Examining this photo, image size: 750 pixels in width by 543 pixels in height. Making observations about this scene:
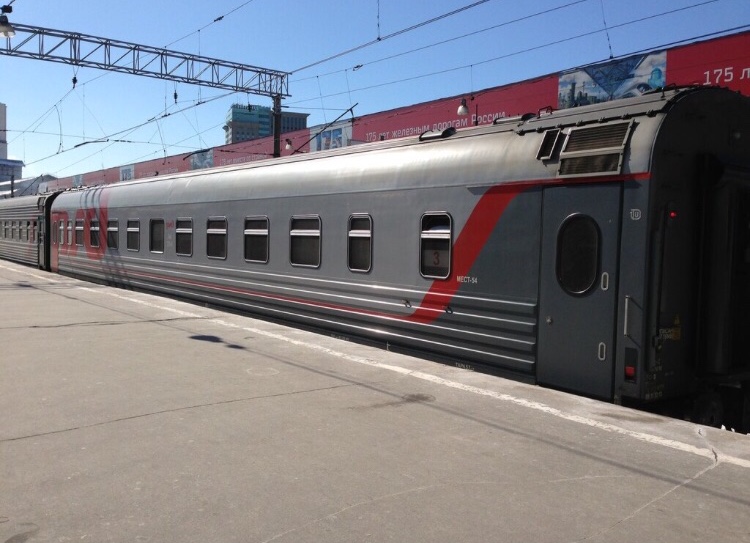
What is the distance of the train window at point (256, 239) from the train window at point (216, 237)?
92cm

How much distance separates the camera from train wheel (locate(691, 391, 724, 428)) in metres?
6.11

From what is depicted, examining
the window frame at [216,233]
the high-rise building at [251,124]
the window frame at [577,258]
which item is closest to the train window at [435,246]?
the window frame at [577,258]

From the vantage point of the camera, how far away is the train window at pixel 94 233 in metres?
19.0

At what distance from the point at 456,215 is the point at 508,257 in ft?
3.18

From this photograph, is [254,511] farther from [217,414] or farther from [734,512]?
[734,512]

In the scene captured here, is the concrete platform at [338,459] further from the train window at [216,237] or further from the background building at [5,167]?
the background building at [5,167]

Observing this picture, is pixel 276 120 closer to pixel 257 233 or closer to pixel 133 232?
pixel 133 232

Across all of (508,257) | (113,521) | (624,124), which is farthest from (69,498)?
(624,124)

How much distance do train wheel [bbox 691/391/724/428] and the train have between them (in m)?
0.01

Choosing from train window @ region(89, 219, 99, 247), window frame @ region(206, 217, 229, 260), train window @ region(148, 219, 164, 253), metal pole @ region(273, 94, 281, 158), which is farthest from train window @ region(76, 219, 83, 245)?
window frame @ region(206, 217, 229, 260)

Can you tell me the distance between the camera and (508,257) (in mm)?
6891

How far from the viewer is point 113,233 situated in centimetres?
1778

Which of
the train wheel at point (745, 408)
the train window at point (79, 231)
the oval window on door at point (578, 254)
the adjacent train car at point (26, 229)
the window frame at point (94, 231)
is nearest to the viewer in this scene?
the oval window on door at point (578, 254)

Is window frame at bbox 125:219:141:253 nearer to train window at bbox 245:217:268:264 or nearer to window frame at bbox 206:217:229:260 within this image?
window frame at bbox 206:217:229:260
